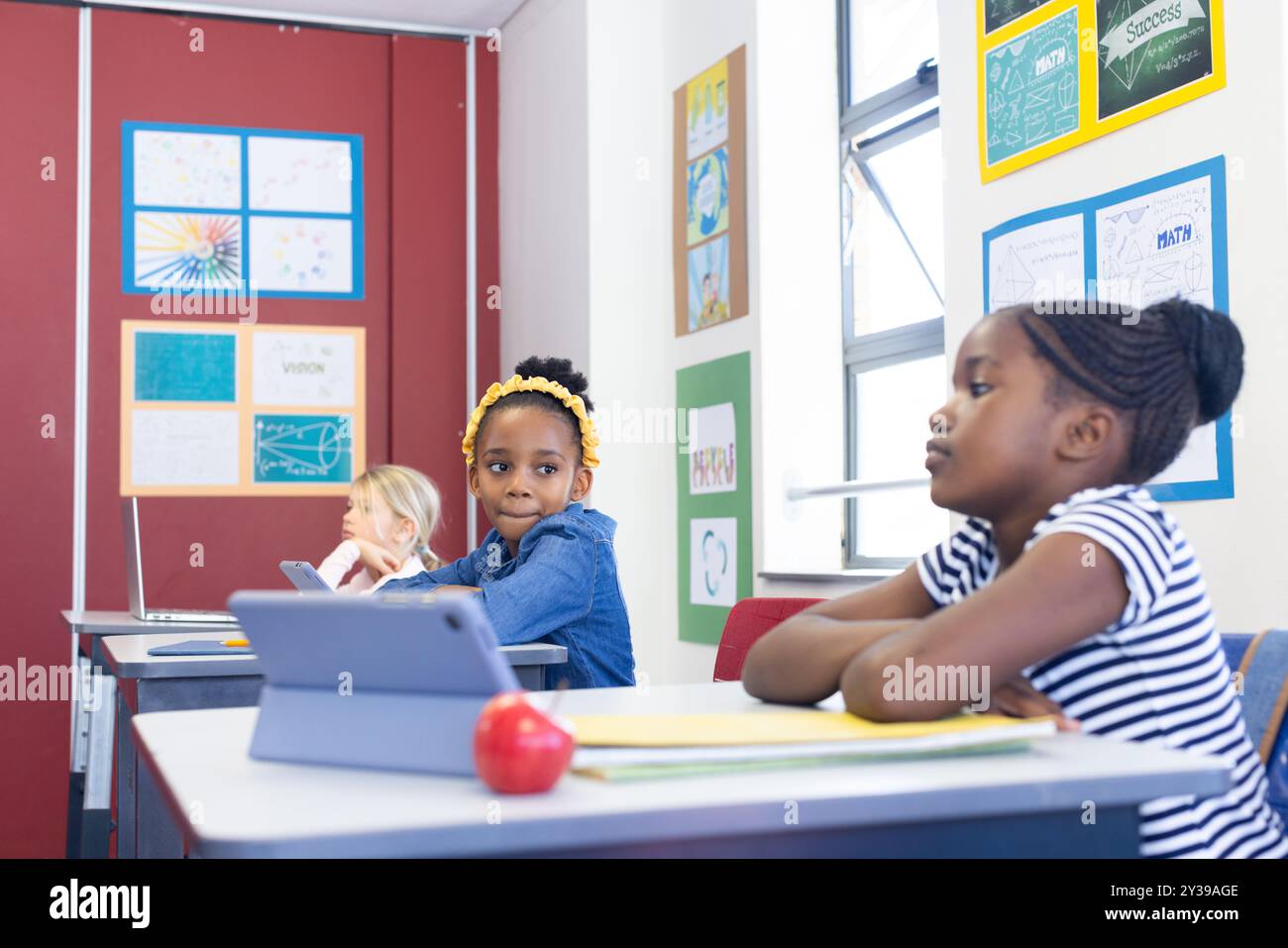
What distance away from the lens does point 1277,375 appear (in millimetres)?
2100

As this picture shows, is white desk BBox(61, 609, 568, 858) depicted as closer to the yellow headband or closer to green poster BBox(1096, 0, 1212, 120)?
the yellow headband

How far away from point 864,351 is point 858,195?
1.46 ft

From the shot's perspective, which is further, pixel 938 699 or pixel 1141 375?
pixel 1141 375

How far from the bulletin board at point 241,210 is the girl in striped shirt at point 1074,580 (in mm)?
3889

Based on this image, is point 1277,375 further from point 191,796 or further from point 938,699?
point 191,796

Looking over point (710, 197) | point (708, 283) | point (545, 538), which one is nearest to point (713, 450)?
point (708, 283)

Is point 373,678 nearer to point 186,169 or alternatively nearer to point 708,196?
point 708,196

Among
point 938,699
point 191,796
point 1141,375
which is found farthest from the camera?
point 1141,375

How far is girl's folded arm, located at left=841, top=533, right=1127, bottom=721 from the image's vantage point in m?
1.08

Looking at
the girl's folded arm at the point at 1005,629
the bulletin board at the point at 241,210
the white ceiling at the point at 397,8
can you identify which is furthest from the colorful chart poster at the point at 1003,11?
the bulletin board at the point at 241,210

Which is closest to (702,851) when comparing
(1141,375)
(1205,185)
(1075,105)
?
(1141,375)

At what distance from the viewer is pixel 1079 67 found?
256 cm

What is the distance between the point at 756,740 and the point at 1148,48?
6.09 ft

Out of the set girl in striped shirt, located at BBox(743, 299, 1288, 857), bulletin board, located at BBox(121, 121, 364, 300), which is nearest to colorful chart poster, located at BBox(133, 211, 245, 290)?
bulletin board, located at BBox(121, 121, 364, 300)
